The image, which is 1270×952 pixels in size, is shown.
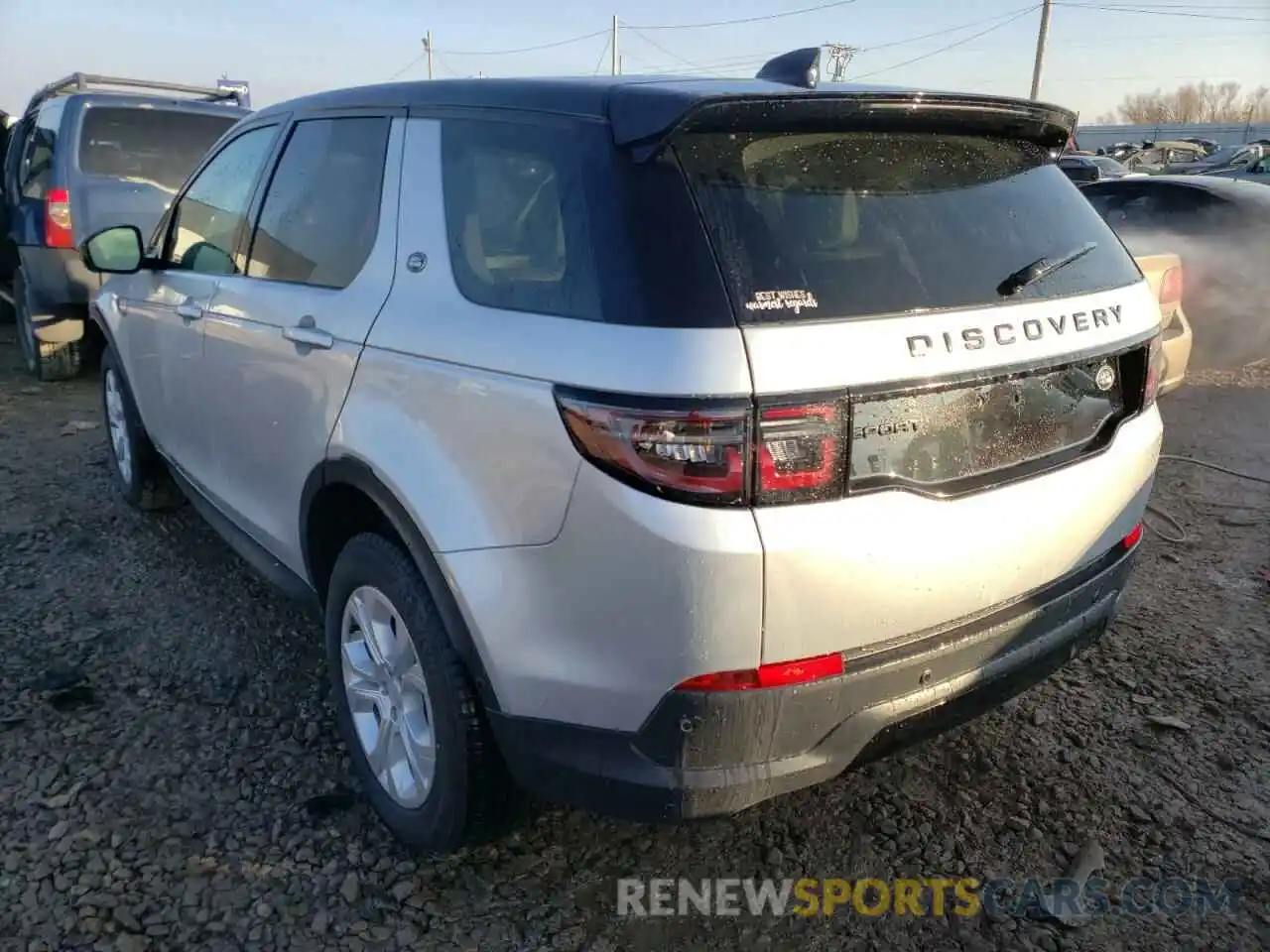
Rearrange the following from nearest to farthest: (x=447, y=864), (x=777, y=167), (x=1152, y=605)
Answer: (x=777, y=167), (x=447, y=864), (x=1152, y=605)

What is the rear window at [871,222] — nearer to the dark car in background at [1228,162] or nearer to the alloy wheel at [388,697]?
the alloy wheel at [388,697]

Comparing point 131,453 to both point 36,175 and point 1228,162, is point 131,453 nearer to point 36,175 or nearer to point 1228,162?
point 36,175

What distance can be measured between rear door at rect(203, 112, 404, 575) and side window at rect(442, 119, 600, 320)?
231 mm

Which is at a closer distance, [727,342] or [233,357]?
[727,342]

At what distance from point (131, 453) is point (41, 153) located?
4207mm

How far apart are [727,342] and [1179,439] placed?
17.2 ft

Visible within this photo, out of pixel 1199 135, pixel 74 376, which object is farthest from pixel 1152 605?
pixel 1199 135

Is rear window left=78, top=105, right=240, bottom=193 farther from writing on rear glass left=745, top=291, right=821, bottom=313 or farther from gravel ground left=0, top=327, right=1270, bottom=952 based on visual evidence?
writing on rear glass left=745, top=291, right=821, bottom=313

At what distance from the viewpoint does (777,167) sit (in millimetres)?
1911

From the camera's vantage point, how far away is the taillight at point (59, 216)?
266 inches

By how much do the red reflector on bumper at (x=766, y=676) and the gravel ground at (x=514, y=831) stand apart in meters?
0.44

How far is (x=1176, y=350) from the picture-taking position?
567 cm

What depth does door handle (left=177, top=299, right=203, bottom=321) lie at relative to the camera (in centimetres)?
326

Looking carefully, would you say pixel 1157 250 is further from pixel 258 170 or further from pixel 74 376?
pixel 74 376
